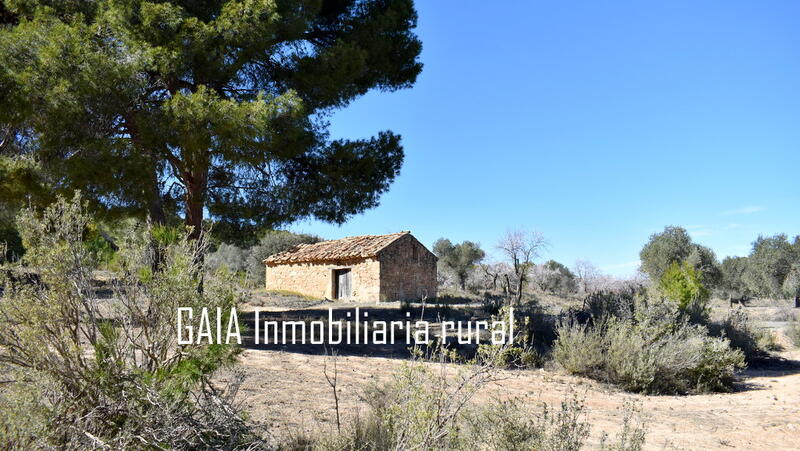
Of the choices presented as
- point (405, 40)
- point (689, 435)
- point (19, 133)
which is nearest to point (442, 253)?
point (405, 40)

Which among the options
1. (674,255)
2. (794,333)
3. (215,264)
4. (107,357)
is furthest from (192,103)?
(674,255)

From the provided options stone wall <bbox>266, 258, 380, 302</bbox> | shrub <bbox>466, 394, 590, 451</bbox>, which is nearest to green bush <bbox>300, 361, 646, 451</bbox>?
shrub <bbox>466, 394, 590, 451</bbox>

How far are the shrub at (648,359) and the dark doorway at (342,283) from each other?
1515cm

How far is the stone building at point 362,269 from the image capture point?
21750mm

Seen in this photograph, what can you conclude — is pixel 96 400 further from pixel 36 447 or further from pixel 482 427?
pixel 482 427

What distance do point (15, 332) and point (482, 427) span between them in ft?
9.32

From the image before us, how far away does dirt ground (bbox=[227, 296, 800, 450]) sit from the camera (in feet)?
15.1

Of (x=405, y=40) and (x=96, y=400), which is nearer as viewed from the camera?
(x=96, y=400)

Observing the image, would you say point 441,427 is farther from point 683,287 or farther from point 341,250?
point 341,250

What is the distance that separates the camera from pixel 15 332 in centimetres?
307

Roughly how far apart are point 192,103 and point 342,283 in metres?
14.9

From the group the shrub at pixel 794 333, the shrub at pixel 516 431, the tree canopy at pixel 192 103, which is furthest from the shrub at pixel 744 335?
the shrub at pixel 516 431

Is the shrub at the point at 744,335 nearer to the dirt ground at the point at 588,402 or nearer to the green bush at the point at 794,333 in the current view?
the green bush at the point at 794,333

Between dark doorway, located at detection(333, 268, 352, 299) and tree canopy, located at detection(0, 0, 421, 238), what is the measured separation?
10.9 meters
